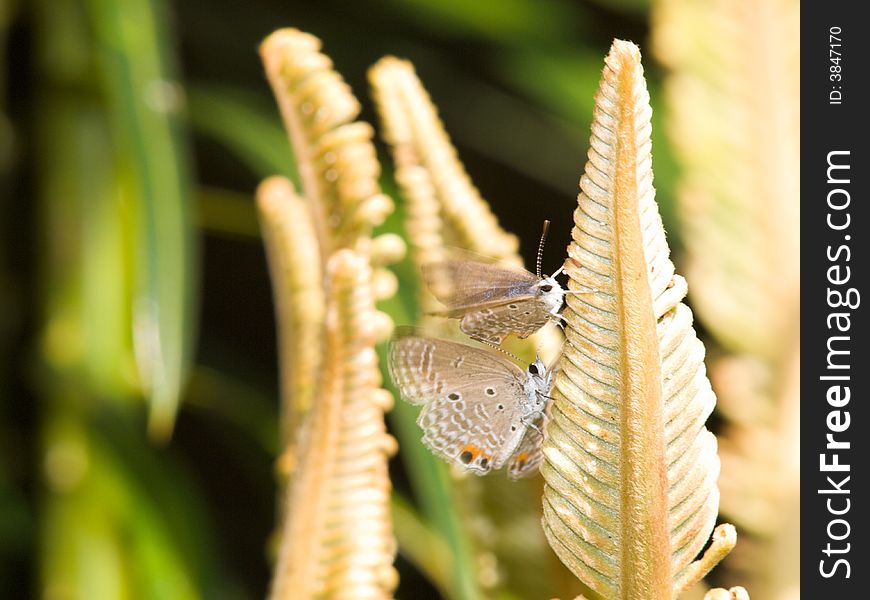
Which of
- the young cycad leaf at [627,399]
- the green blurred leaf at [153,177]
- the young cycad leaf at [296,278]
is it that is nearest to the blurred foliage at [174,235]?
the green blurred leaf at [153,177]

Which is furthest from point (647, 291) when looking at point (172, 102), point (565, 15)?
point (565, 15)

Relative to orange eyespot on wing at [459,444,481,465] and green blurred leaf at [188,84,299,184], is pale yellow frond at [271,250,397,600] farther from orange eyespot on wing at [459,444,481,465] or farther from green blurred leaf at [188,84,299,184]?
→ green blurred leaf at [188,84,299,184]

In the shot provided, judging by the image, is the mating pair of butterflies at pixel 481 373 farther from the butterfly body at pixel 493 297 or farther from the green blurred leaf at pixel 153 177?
the green blurred leaf at pixel 153 177

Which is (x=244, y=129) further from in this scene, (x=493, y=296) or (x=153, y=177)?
(x=493, y=296)

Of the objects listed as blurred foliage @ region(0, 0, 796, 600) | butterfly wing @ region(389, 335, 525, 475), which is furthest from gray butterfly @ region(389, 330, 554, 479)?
blurred foliage @ region(0, 0, 796, 600)

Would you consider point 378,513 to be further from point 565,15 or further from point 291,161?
point 565,15
